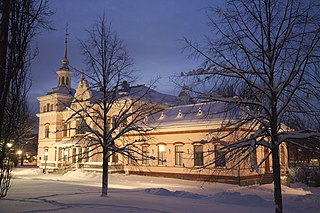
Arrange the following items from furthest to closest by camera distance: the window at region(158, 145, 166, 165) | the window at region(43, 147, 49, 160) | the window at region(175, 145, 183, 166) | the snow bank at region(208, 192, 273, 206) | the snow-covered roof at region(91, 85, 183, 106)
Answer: the window at region(43, 147, 49, 160) → the window at region(158, 145, 166, 165) → the window at region(175, 145, 183, 166) → the snow-covered roof at region(91, 85, 183, 106) → the snow bank at region(208, 192, 273, 206)

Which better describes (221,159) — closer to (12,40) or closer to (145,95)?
(12,40)

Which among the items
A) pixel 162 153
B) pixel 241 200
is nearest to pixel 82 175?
pixel 162 153

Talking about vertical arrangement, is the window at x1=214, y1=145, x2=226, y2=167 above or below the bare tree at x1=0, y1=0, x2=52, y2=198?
below

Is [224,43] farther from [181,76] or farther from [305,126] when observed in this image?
[305,126]

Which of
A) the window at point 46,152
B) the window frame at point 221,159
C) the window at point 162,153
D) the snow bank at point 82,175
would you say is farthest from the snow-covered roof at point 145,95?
the window at point 46,152

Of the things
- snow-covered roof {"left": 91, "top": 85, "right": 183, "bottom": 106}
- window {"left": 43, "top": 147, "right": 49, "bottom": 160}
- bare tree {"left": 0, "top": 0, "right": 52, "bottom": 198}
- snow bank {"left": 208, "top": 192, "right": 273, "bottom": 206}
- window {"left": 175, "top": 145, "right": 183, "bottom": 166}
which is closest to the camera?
bare tree {"left": 0, "top": 0, "right": 52, "bottom": 198}

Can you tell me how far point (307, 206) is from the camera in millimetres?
13586

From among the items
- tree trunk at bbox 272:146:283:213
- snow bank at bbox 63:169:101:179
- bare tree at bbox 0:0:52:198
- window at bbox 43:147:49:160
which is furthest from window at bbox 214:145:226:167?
window at bbox 43:147:49:160

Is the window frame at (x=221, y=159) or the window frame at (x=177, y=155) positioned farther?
the window frame at (x=177, y=155)

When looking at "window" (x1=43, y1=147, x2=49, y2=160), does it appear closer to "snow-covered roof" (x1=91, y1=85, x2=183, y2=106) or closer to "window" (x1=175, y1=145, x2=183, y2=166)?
"snow-covered roof" (x1=91, y1=85, x2=183, y2=106)

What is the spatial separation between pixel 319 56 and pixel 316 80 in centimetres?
64

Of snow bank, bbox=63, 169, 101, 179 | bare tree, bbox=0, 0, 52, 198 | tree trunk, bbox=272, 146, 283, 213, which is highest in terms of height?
bare tree, bbox=0, 0, 52, 198

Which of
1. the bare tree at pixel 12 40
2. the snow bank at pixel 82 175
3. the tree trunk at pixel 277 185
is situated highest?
the bare tree at pixel 12 40

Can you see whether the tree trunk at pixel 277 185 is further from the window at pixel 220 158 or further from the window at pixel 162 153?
the window at pixel 162 153
